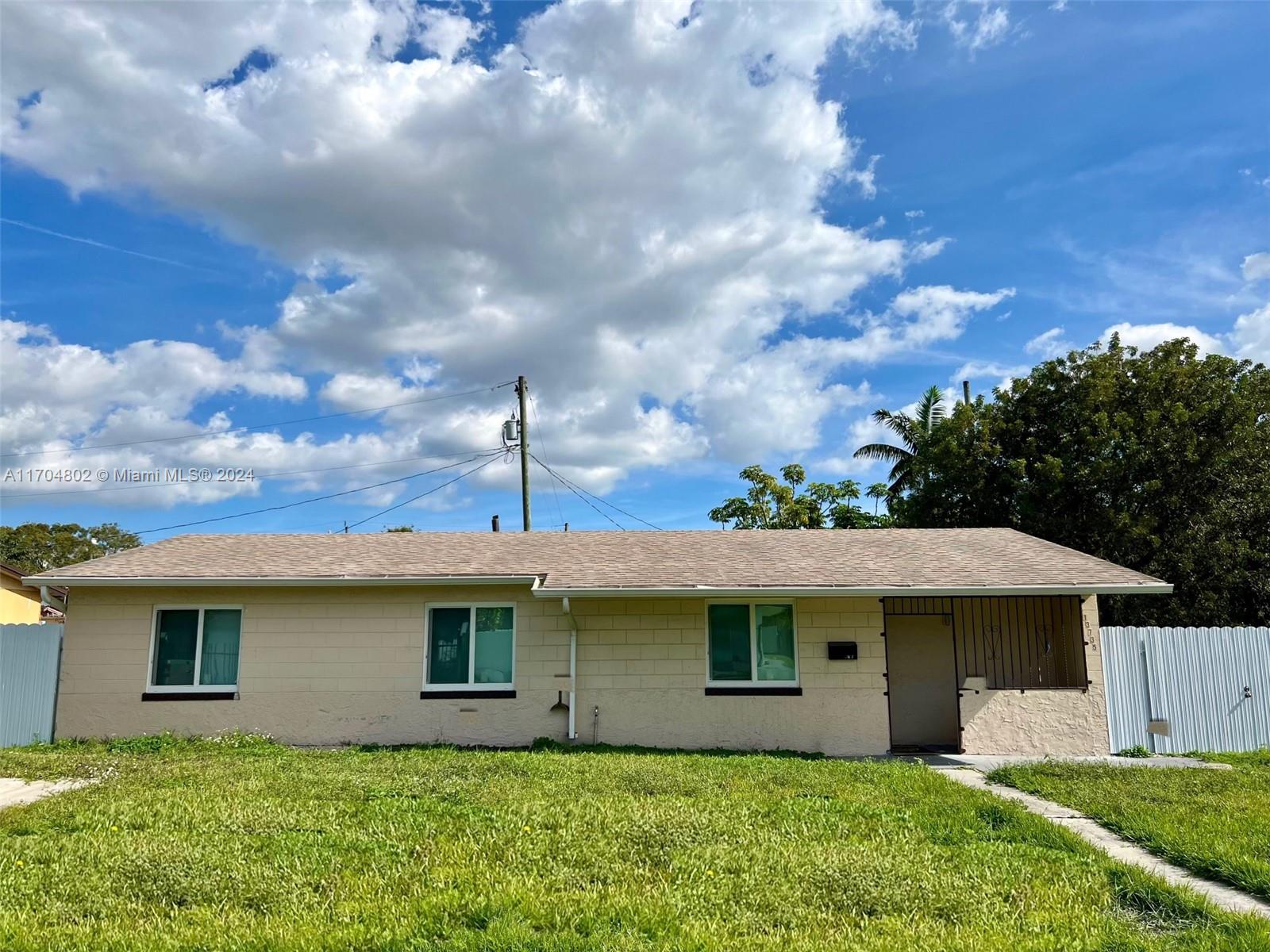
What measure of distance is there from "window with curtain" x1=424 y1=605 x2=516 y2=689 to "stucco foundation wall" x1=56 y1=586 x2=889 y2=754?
0.18 meters

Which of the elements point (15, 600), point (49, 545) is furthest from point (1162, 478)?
point (49, 545)

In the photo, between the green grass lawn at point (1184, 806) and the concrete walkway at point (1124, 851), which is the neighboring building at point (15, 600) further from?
the green grass lawn at point (1184, 806)

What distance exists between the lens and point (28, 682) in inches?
512

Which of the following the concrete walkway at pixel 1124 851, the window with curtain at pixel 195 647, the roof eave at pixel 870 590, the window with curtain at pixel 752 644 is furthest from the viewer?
the window with curtain at pixel 195 647

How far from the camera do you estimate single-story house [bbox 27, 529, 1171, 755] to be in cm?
1250

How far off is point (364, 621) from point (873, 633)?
733cm

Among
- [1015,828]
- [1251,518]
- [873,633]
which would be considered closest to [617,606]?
[873,633]

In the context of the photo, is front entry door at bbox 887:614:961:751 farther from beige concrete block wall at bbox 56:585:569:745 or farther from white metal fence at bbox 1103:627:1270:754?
beige concrete block wall at bbox 56:585:569:745

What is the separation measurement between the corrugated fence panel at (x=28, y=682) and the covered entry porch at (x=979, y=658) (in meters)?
12.2

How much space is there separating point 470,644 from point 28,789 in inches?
215

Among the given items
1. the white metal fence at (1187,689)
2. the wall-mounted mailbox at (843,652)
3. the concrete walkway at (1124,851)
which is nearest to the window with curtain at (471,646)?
the wall-mounted mailbox at (843,652)

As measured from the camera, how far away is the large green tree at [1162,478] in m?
21.3

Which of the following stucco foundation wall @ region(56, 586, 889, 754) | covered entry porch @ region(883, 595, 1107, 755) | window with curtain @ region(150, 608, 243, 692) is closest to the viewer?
stucco foundation wall @ region(56, 586, 889, 754)

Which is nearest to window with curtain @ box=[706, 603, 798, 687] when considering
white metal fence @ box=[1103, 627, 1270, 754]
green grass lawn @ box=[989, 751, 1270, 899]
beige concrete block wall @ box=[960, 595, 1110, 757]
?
beige concrete block wall @ box=[960, 595, 1110, 757]
